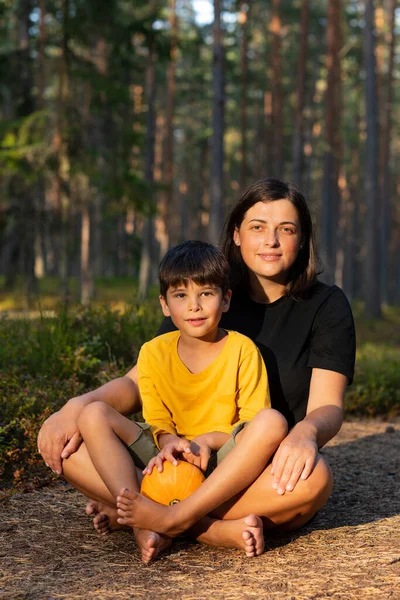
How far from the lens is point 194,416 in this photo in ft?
11.1

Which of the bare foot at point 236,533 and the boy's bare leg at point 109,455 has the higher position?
the boy's bare leg at point 109,455

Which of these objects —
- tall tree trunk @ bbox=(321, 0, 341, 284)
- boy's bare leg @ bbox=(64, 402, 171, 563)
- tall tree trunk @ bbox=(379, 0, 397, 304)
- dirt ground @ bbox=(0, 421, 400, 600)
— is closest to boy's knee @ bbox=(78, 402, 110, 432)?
boy's bare leg @ bbox=(64, 402, 171, 563)

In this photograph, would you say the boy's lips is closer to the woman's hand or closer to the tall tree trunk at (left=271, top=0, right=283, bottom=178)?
the woman's hand

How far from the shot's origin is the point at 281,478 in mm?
3141

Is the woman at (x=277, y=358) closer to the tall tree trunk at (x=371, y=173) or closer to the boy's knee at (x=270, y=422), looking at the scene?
the boy's knee at (x=270, y=422)

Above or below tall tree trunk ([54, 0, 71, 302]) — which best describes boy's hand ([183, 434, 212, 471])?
below

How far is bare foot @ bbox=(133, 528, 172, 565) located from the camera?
3.12 m

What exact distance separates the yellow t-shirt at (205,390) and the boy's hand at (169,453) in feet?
0.62

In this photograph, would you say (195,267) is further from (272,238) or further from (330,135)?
(330,135)

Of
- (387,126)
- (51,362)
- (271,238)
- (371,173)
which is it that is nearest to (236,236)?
(271,238)

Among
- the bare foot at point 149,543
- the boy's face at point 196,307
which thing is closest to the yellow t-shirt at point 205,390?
the boy's face at point 196,307

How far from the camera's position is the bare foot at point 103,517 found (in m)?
3.57

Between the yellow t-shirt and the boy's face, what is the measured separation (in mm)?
145

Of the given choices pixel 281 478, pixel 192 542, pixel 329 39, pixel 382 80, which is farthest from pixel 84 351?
pixel 382 80
